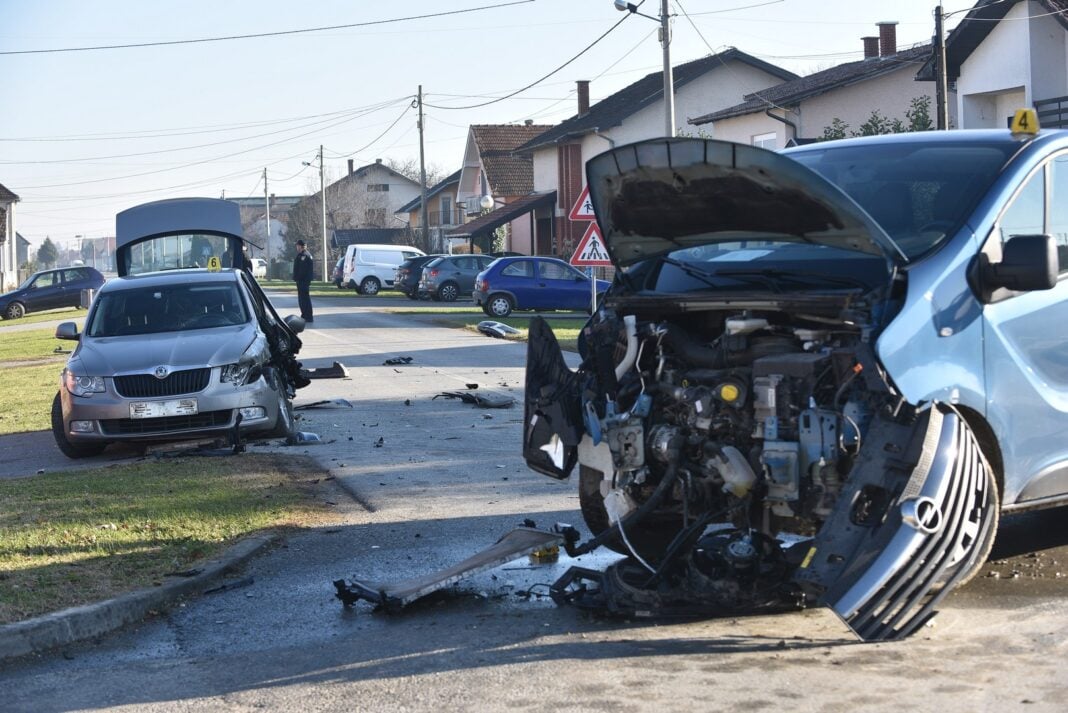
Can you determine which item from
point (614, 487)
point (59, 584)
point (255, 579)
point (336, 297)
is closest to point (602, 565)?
point (614, 487)

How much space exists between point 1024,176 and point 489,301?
95.6ft

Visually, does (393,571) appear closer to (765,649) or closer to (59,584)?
(59,584)

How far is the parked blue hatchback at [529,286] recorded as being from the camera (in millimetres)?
35156

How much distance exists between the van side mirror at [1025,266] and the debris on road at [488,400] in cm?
932

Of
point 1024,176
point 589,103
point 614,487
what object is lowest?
point 614,487

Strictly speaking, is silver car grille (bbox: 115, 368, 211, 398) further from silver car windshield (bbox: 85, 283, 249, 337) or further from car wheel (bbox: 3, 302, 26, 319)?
car wheel (bbox: 3, 302, 26, 319)

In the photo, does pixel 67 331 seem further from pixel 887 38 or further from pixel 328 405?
pixel 887 38

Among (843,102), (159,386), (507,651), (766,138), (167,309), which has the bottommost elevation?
(507,651)

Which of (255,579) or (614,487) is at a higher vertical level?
(614,487)

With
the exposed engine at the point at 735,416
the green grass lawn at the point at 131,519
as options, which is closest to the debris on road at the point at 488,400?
the green grass lawn at the point at 131,519

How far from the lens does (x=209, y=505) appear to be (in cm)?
903

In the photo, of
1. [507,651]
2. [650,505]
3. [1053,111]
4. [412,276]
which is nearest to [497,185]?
[412,276]

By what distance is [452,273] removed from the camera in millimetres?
44375

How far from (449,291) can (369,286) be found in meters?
10.1
